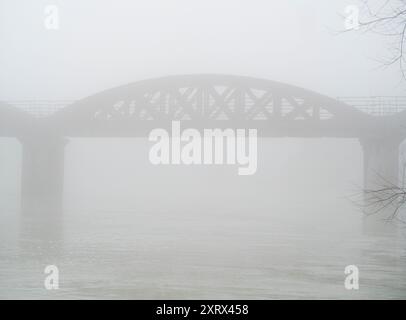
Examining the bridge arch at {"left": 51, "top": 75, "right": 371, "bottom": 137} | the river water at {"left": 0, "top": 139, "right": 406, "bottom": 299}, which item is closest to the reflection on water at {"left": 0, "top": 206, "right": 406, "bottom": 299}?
the river water at {"left": 0, "top": 139, "right": 406, "bottom": 299}

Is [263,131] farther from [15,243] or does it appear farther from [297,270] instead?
[297,270]

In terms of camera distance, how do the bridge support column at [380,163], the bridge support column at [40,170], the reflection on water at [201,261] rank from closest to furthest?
the reflection on water at [201,261] → the bridge support column at [380,163] → the bridge support column at [40,170]

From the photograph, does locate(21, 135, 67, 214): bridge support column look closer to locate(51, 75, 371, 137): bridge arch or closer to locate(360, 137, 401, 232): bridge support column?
locate(51, 75, 371, 137): bridge arch

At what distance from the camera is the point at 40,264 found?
23344mm

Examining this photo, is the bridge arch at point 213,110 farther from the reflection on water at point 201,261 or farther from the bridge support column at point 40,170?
the reflection on water at point 201,261

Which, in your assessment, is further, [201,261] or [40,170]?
[40,170]

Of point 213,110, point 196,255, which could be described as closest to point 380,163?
point 213,110

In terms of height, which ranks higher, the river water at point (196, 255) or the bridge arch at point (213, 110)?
the bridge arch at point (213, 110)

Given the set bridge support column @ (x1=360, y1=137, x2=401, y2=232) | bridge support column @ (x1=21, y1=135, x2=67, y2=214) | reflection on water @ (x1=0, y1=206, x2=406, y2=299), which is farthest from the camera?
bridge support column @ (x1=21, y1=135, x2=67, y2=214)

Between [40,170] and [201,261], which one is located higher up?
[40,170]

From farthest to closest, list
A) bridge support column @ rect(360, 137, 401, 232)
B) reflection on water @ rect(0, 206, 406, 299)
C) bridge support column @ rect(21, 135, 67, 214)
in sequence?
bridge support column @ rect(21, 135, 67, 214) → bridge support column @ rect(360, 137, 401, 232) → reflection on water @ rect(0, 206, 406, 299)

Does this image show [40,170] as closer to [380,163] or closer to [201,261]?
[380,163]

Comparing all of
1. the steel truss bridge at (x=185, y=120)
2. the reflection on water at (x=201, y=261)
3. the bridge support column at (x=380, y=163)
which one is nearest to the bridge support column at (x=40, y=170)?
the steel truss bridge at (x=185, y=120)

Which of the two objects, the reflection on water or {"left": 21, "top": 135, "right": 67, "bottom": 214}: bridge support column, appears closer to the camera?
the reflection on water
